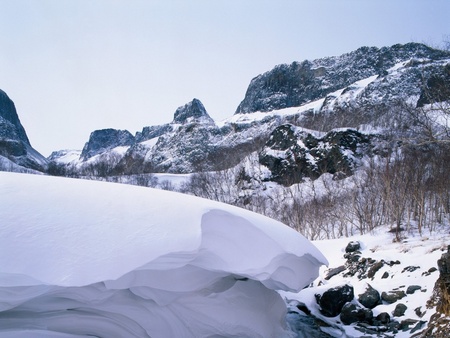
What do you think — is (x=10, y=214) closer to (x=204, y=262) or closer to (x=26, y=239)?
(x=26, y=239)

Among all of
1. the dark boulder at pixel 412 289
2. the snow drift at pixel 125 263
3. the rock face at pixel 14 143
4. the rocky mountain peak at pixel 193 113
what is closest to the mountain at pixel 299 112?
the rocky mountain peak at pixel 193 113

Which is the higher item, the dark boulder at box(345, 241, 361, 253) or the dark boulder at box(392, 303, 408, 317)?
the dark boulder at box(345, 241, 361, 253)

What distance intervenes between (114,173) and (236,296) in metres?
48.4

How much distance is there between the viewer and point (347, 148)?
1184 inches

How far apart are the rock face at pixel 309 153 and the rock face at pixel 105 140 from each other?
343ft

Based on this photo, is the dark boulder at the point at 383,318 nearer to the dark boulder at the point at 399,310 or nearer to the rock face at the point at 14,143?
the dark boulder at the point at 399,310

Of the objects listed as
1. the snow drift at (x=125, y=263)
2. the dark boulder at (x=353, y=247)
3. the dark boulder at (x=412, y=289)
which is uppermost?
the snow drift at (x=125, y=263)

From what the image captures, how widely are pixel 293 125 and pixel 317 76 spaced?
62003 millimetres

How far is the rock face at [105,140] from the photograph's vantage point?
413ft

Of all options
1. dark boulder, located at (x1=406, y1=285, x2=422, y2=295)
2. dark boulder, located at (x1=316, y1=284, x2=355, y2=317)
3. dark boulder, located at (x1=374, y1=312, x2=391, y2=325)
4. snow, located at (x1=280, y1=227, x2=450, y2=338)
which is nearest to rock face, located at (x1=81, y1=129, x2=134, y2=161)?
snow, located at (x1=280, y1=227, x2=450, y2=338)

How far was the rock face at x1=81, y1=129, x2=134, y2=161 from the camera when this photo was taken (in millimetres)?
126000

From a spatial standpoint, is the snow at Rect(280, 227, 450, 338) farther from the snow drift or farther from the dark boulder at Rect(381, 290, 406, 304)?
the snow drift

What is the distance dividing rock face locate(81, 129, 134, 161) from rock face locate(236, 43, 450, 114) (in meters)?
58.9

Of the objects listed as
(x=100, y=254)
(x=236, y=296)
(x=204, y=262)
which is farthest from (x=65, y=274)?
(x=236, y=296)
